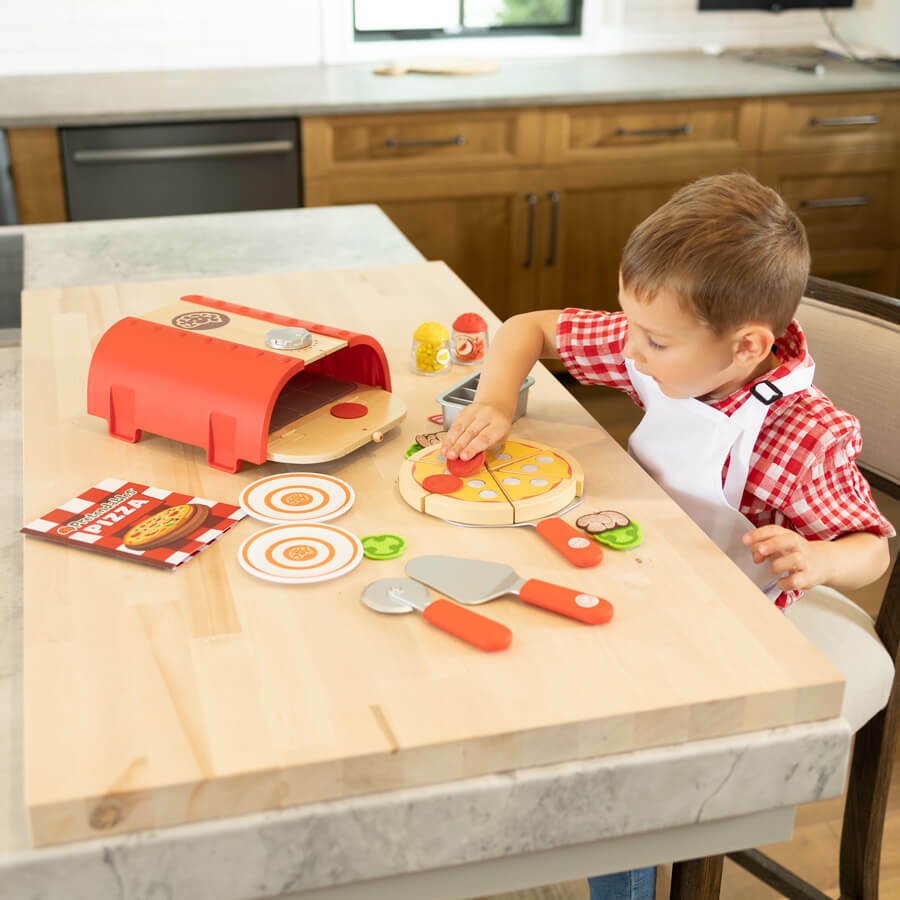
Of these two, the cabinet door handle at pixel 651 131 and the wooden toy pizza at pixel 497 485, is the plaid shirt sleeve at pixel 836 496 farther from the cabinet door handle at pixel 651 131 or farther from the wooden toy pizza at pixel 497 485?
the cabinet door handle at pixel 651 131

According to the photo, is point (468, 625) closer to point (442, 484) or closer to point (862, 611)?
point (442, 484)

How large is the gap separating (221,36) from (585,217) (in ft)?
4.25

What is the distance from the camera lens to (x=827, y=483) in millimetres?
1104

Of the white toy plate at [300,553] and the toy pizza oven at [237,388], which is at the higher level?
the toy pizza oven at [237,388]

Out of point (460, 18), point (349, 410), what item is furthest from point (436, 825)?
point (460, 18)

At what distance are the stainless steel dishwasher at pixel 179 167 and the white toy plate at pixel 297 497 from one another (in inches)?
79.6

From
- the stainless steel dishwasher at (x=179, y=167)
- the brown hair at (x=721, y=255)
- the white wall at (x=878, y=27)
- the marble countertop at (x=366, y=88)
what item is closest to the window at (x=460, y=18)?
the marble countertop at (x=366, y=88)

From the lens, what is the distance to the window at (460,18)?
3.53m

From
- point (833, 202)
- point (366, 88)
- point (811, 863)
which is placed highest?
point (366, 88)

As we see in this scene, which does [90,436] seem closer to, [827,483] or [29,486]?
[29,486]

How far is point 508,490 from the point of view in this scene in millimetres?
1009

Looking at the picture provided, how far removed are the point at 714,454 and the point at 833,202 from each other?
2.48 meters

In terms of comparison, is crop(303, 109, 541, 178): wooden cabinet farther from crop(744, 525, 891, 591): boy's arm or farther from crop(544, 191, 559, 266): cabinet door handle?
crop(744, 525, 891, 591): boy's arm

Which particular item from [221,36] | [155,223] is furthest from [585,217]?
[155,223]
